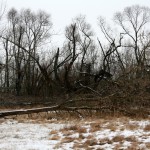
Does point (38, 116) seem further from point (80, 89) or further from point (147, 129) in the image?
point (147, 129)

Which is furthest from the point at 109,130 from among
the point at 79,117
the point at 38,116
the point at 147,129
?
the point at 38,116

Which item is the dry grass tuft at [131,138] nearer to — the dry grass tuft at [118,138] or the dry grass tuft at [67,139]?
the dry grass tuft at [118,138]

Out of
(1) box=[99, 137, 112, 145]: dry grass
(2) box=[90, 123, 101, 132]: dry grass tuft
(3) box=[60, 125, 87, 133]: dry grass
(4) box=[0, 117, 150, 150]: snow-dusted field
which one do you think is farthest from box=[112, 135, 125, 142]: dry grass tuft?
(3) box=[60, 125, 87, 133]: dry grass

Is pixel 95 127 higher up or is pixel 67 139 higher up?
pixel 95 127

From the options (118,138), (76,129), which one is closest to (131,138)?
(118,138)

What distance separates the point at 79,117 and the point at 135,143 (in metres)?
4.55

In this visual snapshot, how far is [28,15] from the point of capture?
36.6 m

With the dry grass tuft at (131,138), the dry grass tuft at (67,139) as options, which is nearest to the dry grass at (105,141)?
the dry grass tuft at (131,138)

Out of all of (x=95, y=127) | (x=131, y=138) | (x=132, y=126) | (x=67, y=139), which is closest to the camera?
(x=131, y=138)

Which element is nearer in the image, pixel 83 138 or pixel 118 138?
pixel 118 138

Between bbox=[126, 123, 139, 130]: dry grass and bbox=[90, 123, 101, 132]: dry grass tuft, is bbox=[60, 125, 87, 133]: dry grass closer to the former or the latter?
bbox=[90, 123, 101, 132]: dry grass tuft

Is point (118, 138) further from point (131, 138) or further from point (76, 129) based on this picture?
point (76, 129)

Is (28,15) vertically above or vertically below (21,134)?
above

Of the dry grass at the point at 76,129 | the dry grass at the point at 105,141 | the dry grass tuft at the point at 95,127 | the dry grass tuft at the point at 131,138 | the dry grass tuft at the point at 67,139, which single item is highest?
the dry grass tuft at the point at 95,127
